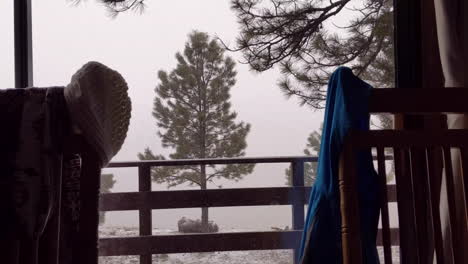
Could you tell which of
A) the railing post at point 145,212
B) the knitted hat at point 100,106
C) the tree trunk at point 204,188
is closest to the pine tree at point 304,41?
the tree trunk at point 204,188

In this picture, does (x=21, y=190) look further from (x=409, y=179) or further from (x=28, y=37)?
(x=28, y=37)

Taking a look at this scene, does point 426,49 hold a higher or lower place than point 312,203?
higher

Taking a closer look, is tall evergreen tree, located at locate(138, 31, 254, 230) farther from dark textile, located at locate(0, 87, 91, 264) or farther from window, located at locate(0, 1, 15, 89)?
dark textile, located at locate(0, 87, 91, 264)

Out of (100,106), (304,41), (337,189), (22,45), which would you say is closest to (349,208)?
(337,189)

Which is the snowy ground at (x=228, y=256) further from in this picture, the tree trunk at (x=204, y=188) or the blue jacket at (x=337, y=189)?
the blue jacket at (x=337, y=189)

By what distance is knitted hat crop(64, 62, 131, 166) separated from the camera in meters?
0.71

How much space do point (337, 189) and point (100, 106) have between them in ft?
1.53

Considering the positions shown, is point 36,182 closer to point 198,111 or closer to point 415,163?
point 415,163

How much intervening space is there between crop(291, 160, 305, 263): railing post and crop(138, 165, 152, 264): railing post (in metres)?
0.89

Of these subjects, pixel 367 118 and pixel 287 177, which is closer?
pixel 367 118

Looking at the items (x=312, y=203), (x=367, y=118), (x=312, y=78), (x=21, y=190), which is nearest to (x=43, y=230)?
(x=21, y=190)

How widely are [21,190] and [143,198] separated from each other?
6.19ft

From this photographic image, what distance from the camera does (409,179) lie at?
925mm

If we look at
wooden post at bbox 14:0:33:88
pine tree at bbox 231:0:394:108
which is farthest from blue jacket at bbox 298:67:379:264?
pine tree at bbox 231:0:394:108
